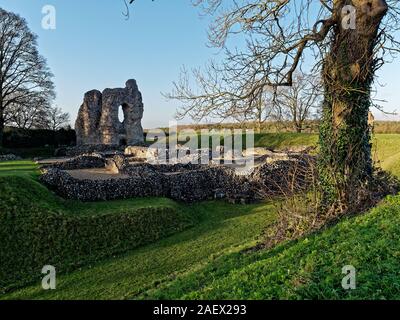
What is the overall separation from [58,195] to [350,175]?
1003 centimetres

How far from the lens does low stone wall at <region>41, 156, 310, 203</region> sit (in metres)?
14.1

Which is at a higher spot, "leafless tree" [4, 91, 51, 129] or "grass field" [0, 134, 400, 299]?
"leafless tree" [4, 91, 51, 129]

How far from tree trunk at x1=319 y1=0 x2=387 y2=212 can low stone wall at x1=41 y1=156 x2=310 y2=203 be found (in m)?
3.64

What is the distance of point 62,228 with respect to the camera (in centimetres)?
1052

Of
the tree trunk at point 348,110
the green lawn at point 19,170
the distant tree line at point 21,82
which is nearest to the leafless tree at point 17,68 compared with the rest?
the distant tree line at point 21,82

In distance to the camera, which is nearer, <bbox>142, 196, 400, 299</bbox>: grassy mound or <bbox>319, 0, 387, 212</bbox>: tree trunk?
<bbox>142, 196, 400, 299</bbox>: grassy mound

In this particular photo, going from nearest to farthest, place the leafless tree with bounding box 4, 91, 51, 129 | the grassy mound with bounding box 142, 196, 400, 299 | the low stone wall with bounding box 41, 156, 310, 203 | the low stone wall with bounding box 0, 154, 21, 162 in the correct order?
the grassy mound with bounding box 142, 196, 400, 299, the low stone wall with bounding box 41, 156, 310, 203, the low stone wall with bounding box 0, 154, 21, 162, the leafless tree with bounding box 4, 91, 51, 129

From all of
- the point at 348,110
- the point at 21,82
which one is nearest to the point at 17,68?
the point at 21,82

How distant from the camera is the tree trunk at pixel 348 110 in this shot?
921 cm

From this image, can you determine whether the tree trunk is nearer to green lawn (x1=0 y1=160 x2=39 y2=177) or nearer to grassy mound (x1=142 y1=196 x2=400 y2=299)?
grassy mound (x1=142 y1=196 x2=400 y2=299)

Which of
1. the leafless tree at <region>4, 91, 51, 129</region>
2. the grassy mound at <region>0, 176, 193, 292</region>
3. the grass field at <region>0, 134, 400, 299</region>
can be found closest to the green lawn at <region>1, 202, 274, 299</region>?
the grass field at <region>0, 134, 400, 299</region>

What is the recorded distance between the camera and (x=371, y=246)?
5438mm

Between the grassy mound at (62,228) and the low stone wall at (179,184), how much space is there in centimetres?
114

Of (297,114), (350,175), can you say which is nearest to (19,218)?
(350,175)
